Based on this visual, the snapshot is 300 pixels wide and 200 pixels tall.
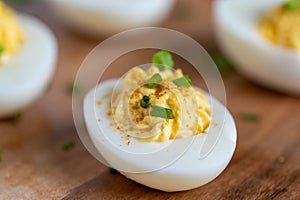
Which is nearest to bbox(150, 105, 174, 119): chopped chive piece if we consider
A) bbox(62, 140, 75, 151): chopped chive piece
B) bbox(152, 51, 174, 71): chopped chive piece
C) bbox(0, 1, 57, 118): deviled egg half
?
bbox(152, 51, 174, 71): chopped chive piece

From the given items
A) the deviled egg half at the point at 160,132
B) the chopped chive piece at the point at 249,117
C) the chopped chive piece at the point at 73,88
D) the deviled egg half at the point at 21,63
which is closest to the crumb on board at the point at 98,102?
the deviled egg half at the point at 160,132

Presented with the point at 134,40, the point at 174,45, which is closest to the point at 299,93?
the point at 174,45

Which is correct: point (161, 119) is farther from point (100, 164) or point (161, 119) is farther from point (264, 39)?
point (264, 39)

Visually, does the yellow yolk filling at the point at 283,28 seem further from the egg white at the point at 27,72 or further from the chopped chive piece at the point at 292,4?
the egg white at the point at 27,72

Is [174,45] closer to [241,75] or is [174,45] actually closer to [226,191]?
[241,75]

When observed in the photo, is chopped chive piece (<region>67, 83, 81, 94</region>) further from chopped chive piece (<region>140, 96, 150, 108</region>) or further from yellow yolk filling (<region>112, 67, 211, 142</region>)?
chopped chive piece (<region>140, 96, 150, 108</region>)

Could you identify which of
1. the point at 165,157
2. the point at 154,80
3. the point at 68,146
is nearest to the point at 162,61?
the point at 154,80
